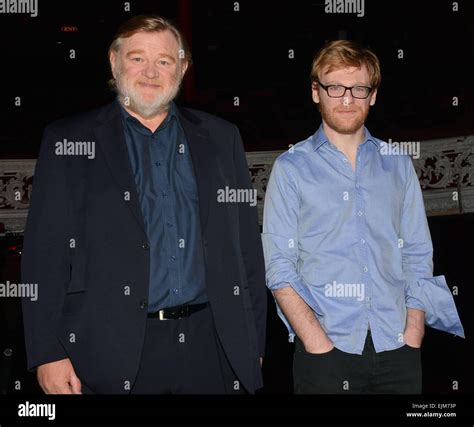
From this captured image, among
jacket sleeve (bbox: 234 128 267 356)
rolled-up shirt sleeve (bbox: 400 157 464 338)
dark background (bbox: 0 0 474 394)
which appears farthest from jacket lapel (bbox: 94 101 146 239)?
dark background (bbox: 0 0 474 394)

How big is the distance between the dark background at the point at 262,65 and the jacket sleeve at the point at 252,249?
134 inches

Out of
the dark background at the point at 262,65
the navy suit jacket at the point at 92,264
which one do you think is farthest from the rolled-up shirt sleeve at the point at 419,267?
the dark background at the point at 262,65

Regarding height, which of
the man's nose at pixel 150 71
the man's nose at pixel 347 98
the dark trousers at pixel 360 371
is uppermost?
the man's nose at pixel 150 71

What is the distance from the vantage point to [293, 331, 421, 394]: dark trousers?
219 centimetres

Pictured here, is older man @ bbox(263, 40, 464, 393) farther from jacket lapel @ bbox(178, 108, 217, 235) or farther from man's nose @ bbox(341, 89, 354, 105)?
jacket lapel @ bbox(178, 108, 217, 235)

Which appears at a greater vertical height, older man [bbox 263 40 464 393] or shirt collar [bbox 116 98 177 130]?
shirt collar [bbox 116 98 177 130]

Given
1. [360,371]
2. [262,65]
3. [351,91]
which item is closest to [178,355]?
[360,371]

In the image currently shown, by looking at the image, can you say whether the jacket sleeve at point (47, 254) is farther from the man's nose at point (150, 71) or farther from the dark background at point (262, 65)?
the dark background at point (262, 65)

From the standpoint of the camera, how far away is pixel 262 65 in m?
8.77

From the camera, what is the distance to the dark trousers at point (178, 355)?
6.92 ft

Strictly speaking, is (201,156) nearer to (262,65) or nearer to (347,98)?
(347,98)

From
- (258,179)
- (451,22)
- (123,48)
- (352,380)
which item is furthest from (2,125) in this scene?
(352,380)

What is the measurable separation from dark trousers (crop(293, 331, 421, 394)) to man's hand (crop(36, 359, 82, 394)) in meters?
0.68

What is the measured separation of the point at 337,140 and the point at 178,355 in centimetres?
85
